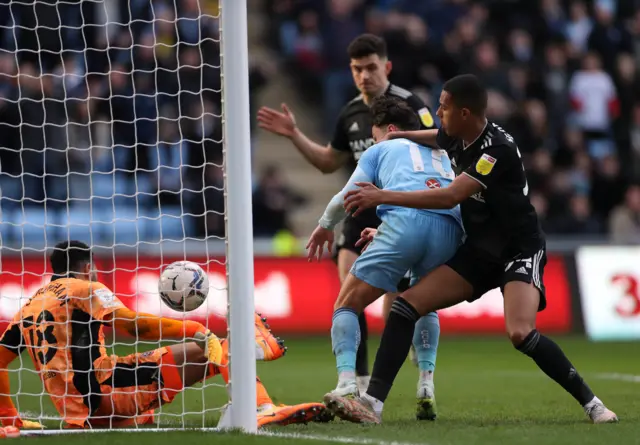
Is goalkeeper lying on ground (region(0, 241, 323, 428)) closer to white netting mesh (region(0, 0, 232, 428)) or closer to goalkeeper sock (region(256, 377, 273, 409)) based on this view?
goalkeeper sock (region(256, 377, 273, 409))

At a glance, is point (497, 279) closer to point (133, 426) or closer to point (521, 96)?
point (133, 426)

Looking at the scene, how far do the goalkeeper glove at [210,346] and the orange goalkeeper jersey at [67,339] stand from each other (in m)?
0.47

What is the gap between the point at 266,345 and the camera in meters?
6.53

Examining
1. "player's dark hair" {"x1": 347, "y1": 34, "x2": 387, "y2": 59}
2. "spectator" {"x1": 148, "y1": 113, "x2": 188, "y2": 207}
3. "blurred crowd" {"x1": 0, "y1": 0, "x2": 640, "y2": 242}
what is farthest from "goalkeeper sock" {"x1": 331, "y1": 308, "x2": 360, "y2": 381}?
"spectator" {"x1": 148, "y1": 113, "x2": 188, "y2": 207}

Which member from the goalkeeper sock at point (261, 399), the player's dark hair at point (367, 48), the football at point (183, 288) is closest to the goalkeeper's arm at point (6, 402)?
the football at point (183, 288)

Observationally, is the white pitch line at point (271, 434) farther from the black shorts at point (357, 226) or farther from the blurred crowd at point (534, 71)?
the blurred crowd at point (534, 71)

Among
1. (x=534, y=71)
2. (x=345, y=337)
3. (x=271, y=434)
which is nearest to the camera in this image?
(x=271, y=434)

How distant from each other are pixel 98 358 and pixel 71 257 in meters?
0.58

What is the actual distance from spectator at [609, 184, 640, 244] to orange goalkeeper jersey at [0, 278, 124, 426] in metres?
10.8

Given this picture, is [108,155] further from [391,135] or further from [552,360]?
[552,360]

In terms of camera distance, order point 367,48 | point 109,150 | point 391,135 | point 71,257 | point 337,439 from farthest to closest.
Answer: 1. point 109,150
2. point 367,48
3. point 391,135
4. point 71,257
5. point 337,439

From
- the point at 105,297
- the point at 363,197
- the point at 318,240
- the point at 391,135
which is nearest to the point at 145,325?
the point at 105,297


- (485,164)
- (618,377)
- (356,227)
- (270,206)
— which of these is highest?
(270,206)

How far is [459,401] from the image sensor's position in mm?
8133
